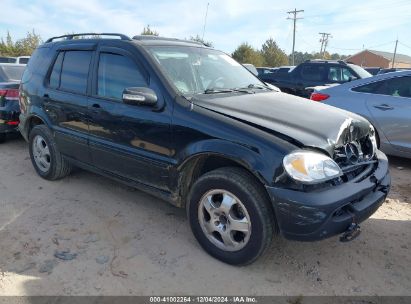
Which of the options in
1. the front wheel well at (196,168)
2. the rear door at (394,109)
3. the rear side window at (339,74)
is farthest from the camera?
the rear side window at (339,74)

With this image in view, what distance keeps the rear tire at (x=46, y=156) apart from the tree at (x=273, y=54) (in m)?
52.5

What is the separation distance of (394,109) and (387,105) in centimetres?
12

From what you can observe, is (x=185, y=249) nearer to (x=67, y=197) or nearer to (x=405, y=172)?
(x=67, y=197)

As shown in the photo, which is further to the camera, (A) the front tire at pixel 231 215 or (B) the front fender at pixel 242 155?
(A) the front tire at pixel 231 215

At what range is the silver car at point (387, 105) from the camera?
5.59m

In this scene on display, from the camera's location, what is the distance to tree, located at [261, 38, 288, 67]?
56.0m

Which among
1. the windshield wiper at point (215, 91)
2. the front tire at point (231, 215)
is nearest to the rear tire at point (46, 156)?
the windshield wiper at point (215, 91)

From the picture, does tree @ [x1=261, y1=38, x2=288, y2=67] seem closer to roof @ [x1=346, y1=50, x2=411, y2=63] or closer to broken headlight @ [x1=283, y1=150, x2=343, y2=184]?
roof @ [x1=346, y1=50, x2=411, y2=63]

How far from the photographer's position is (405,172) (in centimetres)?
571

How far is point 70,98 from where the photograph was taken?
4.45 metres

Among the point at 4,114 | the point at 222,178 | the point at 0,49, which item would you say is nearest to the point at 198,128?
the point at 222,178

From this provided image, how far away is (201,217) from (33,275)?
140cm

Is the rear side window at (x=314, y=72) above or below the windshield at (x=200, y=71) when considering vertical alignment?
below

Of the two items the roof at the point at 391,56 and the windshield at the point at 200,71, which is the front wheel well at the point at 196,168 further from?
the roof at the point at 391,56
